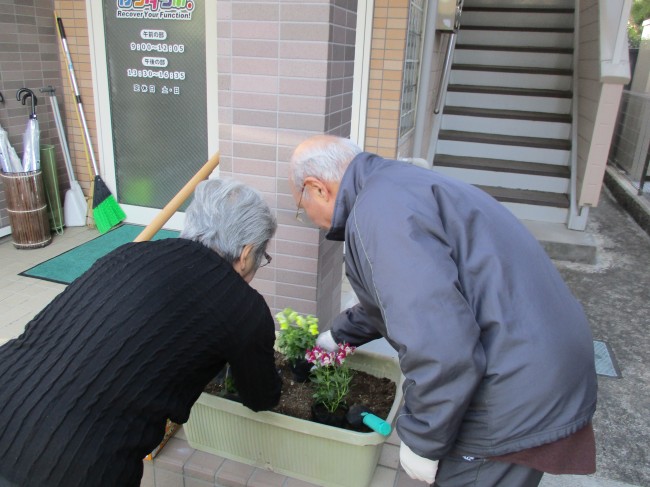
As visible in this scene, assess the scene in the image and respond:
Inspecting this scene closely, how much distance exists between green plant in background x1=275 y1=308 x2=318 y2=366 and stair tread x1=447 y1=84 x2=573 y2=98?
4591mm

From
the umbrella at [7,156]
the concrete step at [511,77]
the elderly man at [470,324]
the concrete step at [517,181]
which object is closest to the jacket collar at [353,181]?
the elderly man at [470,324]

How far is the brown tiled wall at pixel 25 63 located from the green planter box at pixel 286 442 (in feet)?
11.1

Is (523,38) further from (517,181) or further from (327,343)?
(327,343)

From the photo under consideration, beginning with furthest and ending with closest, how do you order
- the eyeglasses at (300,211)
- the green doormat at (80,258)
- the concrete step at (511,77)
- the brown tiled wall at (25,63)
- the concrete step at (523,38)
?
1. the concrete step at (523,38)
2. the concrete step at (511,77)
3. the brown tiled wall at (25,63)
4. the green doormat at (80,258)
5. the eyeglasses at (300,211)

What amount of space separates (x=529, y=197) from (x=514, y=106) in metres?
1.19

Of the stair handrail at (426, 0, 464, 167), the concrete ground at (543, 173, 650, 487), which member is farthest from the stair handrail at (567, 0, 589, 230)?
the stair handrail at (426, 0, 464, 167)

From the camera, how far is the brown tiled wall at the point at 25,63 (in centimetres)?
415

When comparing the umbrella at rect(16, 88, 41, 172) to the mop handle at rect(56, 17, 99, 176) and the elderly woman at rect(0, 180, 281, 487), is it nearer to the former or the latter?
the mop handle at rect(56, 17, 99, 176)

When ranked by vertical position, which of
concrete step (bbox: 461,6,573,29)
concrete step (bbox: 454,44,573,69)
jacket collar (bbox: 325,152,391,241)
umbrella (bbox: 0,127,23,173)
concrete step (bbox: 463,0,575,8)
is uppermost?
concrete step (bbox: 463,0,575,8)

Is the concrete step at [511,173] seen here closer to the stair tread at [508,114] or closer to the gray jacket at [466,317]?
the stair tread at [508,114]

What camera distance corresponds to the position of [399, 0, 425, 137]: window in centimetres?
433

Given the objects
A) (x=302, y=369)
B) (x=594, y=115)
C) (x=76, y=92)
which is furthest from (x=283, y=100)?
(x=594, y=115)

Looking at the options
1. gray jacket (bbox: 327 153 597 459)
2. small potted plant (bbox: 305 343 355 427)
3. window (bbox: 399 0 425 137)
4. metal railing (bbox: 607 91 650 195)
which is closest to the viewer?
gray jacket (bbox: 327 153 597 459)

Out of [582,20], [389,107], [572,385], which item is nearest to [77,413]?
[572,385]
